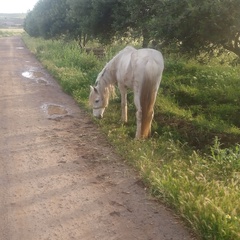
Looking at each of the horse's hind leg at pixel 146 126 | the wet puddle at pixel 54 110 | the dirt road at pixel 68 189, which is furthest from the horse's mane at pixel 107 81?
the horse's hind leg at pixel 146 126

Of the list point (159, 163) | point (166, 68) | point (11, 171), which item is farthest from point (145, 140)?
point (166, 68)

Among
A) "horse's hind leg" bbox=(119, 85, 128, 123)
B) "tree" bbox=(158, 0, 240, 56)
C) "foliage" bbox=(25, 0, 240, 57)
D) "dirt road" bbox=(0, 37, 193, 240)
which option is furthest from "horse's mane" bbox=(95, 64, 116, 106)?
"tree" bbox=(158, 0, 240, 56)

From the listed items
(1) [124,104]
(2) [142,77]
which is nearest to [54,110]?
(1) [124,104]

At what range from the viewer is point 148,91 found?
22.5ft

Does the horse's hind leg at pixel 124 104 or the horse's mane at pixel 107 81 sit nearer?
the horse's hind leg at pixel 124 104

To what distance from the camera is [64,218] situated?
431cm

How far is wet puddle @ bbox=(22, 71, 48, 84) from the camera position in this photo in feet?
47.3

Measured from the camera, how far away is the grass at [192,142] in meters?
4.07

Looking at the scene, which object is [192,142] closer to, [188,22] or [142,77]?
[142,77]

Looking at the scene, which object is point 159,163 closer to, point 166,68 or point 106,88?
point 106,88

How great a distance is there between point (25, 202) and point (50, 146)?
2306 millimetres

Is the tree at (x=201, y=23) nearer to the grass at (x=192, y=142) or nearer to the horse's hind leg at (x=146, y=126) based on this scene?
the grass at (x=192, y=142)

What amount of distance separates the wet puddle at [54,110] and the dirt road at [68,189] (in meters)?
0.22

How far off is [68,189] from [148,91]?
2775 millimetres
